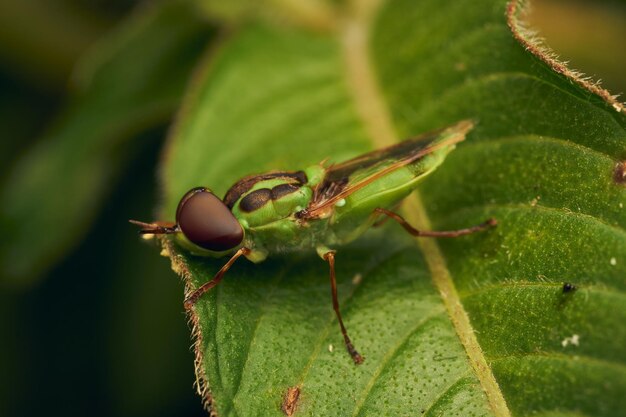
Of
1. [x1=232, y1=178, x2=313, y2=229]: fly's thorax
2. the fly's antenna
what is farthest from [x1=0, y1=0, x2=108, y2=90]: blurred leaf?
[x1=232, y1=178, x2=313, y2=229]: fly's thorax

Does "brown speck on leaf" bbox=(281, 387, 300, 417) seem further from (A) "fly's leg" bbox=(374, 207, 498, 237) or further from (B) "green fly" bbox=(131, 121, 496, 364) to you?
(A) "fly's leg" bbox=(374, 207, 498, 237)

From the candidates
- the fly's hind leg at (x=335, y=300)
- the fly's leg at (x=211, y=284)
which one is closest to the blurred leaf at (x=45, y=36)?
the fly's leg at (x=211, y=284)

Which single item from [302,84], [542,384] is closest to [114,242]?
[302,84]

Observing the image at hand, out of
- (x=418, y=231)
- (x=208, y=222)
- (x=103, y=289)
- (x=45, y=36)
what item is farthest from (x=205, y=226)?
→ (x=45, y=36)

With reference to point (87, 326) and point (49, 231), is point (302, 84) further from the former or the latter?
point (87, 326)

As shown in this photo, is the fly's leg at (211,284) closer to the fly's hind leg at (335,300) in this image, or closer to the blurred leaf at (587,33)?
the fly's hind leg at (335,300)

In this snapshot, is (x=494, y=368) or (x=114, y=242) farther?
(x=114, y=242)

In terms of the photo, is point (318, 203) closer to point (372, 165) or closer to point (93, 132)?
point (372, 165)
